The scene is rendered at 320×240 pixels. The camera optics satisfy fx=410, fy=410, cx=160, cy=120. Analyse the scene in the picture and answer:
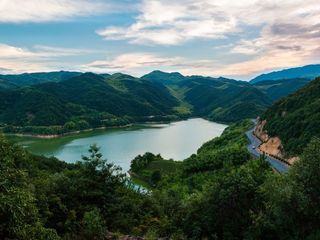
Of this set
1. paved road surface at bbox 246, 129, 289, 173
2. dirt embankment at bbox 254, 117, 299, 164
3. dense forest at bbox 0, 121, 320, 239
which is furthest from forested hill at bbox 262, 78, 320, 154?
dense forest at bbox 0, 121, 320, 239

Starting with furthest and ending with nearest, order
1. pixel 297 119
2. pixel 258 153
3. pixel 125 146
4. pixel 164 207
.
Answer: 1. pixel 125 146
2. pixel 297 119
3. pixel 258 153
4. pixel 164 207

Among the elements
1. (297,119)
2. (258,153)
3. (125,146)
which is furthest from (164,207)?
(125,146)

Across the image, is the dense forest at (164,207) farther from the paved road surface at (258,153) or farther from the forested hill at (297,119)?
the forested hill at (297,119)

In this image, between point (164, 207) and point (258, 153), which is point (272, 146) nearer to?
point (258, 153)

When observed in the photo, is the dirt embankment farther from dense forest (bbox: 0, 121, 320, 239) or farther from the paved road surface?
dense forest (bbox: 0, 121, 320, 239)

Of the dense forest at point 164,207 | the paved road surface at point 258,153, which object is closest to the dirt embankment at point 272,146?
the paved road surface at point 258,153

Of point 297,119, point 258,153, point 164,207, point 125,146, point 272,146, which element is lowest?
point 125,146

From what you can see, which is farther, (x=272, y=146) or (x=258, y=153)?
(x=272, y=146)

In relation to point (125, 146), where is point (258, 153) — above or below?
above
